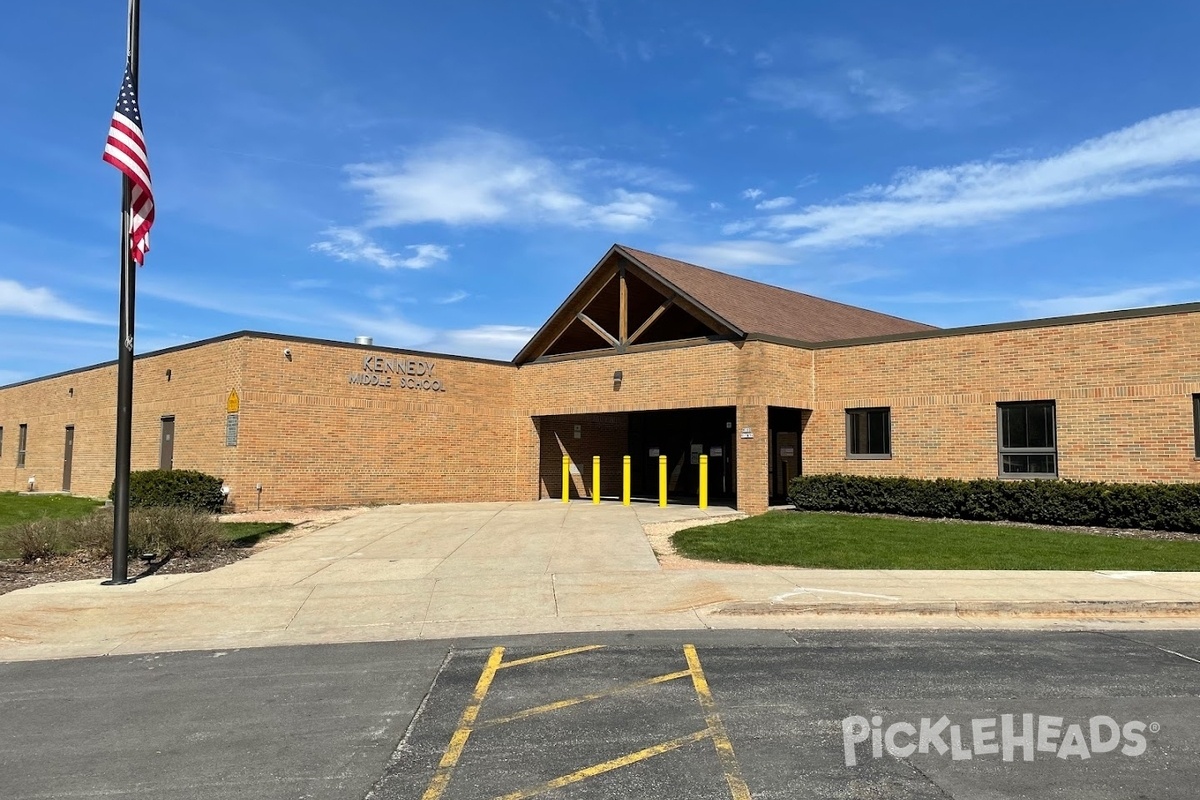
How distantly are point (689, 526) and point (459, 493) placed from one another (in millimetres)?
9530

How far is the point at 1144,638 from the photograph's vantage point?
8156 mm

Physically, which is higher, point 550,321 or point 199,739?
point 550,321

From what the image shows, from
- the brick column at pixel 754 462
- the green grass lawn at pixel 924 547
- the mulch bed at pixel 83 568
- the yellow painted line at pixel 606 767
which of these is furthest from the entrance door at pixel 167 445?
the yellow painted line at pixel 606 767

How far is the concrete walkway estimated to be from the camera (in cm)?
876

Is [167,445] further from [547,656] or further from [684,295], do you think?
[547,656]

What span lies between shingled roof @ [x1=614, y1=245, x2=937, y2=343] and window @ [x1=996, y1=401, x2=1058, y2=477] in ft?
17.4

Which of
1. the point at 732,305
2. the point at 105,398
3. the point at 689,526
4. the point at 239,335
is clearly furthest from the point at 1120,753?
the point at 105,398

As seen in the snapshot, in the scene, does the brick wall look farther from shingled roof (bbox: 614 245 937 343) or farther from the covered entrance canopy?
the covered entrance canopy

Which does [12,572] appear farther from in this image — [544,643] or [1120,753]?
[1120,753]

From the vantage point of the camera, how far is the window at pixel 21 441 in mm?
34781

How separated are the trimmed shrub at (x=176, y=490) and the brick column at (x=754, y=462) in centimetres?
1204

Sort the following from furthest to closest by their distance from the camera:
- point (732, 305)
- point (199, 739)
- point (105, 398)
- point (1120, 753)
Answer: point (105, 398) < point (732, 305) < point (199, 739) < point (1120, 753)

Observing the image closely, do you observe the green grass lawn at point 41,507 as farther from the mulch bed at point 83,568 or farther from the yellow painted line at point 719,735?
the yellow painted line at point 719,735

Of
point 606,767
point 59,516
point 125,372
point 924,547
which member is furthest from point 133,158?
point 924,547
